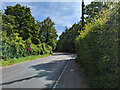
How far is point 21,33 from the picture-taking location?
32.9 metres

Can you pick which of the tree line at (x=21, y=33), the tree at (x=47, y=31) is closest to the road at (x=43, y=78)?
the tree line at (x=21, y=33)

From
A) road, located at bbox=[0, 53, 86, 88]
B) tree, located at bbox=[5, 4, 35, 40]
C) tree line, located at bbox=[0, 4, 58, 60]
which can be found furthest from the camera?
tree, located at bbox=[5, 4, 35, 40]

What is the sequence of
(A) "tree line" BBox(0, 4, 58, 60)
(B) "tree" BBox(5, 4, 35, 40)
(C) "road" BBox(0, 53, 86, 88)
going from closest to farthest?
(C) "road" BBox(0, 53, 86, 88)
(A) "tree line" BBox(0, 4, 58, 60)
(B) "tree" BBox(5, 4, 35, 40)

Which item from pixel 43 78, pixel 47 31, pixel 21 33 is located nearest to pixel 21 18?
pixel 21 33

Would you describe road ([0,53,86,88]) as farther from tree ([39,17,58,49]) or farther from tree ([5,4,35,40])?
tree ([39,17,58,49])

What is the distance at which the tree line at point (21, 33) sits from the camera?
18.4 metres

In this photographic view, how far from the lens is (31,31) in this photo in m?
35.2

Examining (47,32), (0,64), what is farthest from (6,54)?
(47,32)

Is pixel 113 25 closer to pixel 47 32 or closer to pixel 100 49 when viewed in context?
pixel 100 49

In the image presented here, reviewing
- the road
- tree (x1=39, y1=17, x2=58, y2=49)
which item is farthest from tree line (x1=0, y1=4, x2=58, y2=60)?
the road

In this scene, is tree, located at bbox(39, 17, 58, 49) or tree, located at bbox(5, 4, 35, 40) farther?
tree, located at bbox(39, 17, 58, 49)

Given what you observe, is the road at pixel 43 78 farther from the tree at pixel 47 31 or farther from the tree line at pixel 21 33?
the tree at pixel 47 31

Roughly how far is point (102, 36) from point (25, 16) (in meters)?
32.9

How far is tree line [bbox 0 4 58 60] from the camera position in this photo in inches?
723
